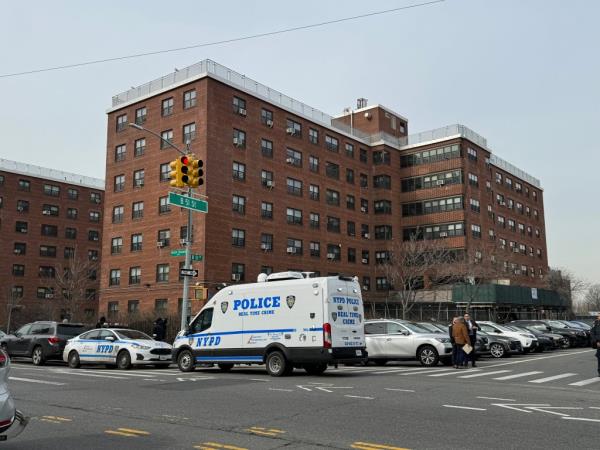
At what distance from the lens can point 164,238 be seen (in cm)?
4491

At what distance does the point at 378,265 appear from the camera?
57.8 meters

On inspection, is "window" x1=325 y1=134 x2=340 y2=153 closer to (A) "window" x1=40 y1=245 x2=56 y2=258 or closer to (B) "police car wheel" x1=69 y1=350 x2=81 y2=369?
(B) "police car wheel" x1=69 y1=350 x2=81 y2=369

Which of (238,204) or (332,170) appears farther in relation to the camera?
(332,170)

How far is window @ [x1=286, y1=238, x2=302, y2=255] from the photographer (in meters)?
49.0

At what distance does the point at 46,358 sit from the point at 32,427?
15.7 metres

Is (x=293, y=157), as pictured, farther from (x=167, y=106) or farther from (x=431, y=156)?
(x=431, y=156)

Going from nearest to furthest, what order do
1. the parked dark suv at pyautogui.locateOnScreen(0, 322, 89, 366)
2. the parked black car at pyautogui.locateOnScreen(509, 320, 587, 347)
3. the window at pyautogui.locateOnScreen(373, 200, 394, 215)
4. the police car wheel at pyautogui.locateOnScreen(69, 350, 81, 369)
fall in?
the police car wheel at pyautogui.locateOnScreen(69, 350, 81, 369), the parked dark suv at pyautogui.locateOnScreen(0, 322, 89, 366), the parked black car at pyautogui.locateOnScreen(509, 320, 587, 347), the window at pyautogui.locateOnScreen(373, 200, 394, 215)

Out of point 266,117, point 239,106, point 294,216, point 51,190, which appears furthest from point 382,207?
point 51,190

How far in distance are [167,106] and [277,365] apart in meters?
35.0

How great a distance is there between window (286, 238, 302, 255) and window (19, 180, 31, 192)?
38896 millimetres

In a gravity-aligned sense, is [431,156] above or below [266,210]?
above

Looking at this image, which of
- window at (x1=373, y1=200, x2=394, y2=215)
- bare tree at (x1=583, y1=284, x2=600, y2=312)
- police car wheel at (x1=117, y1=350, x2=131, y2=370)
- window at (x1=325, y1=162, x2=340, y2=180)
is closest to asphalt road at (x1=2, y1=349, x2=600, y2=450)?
police car wheel at (x1=117, y1=350, x2=131, y2=370)

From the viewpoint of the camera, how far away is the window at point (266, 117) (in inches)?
1911

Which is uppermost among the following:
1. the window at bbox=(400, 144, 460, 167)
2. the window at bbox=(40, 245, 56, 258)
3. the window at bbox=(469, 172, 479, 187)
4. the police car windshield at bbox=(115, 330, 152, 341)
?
the window at bbox=(400, 144, 460, 167)
